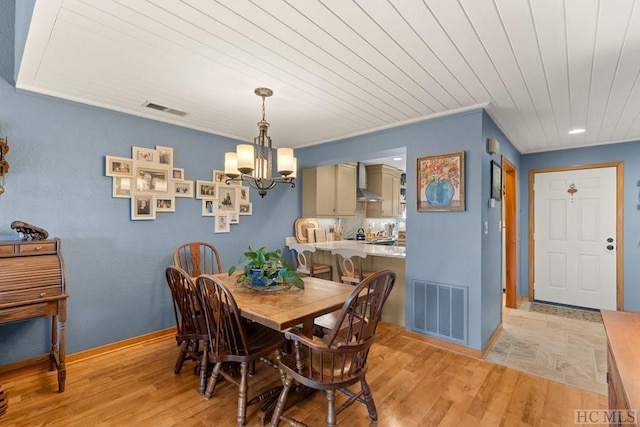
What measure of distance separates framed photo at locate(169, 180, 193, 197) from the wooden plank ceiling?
0.69 metres

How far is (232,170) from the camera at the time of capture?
2502 mm

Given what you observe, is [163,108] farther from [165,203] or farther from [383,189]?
[383,189]

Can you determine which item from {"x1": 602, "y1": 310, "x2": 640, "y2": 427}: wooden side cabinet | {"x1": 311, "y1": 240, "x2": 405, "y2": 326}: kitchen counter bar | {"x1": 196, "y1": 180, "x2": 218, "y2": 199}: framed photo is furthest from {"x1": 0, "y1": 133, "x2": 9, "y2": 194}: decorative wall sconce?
{"x1": 602, "y1": 310, "x2": 640, "y2": 427}: wooden side cabinet

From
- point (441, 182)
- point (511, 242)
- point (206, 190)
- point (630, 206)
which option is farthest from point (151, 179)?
point (630, 206)

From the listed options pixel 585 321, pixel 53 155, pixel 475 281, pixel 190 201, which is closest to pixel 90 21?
pixel 53 155

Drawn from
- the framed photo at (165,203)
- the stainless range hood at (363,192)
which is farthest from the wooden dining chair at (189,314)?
the stainless range hood at (363,192)

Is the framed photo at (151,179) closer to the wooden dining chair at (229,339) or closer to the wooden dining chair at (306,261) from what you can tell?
the wooden dining chair at (229,339)

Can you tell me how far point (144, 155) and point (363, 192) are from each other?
12.6 ft

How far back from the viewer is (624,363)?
1068 millimetres

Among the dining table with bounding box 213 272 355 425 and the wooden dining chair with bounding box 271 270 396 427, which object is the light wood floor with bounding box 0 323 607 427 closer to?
the dining table with bounding box 213 272 355 425

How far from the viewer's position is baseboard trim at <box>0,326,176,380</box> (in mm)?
2389

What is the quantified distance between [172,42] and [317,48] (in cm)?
85

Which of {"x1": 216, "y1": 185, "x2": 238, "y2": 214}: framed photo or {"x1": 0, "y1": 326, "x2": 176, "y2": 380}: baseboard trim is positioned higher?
{"x1": 216, "y1": 185, "x2": 238, "y2": 214}: framed photo

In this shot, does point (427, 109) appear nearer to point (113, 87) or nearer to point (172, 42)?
point (172, 42)
